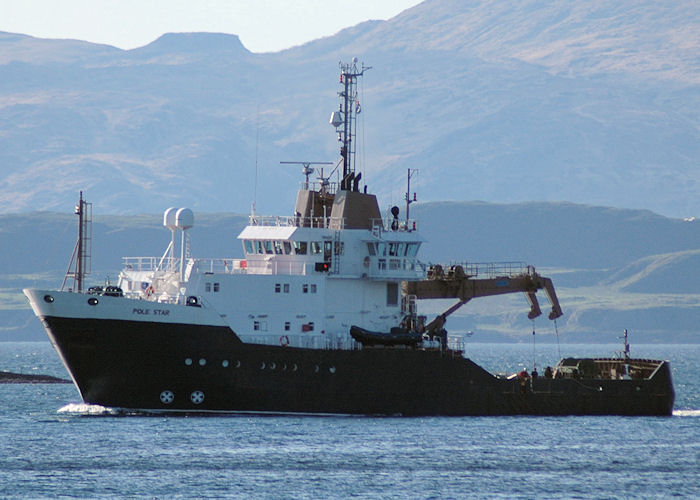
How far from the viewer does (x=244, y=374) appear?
50781 millimetres

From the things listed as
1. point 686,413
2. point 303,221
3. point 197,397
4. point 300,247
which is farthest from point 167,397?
point 686,413

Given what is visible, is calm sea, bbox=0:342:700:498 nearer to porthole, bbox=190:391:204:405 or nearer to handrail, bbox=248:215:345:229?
porthole, bbox=190:391:204:405

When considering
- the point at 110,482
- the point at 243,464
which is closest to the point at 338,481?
the point at 243,464

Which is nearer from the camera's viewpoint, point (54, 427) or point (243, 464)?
point (243, 464)

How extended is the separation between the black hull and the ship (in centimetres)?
5

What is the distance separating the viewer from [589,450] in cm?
4756

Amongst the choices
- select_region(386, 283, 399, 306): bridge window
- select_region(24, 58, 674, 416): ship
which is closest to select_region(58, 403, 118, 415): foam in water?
select_region(24, 58, 674, 416): ship

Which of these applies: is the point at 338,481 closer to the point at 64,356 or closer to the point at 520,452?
the point at 520,452

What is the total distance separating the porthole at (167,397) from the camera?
50656 mm

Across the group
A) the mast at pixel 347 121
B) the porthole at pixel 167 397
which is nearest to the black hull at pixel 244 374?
the porthole at pixel 167 397

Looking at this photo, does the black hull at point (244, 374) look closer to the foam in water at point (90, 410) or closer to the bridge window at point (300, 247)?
the foam in water at point (90, 410)

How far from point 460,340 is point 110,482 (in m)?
19.8

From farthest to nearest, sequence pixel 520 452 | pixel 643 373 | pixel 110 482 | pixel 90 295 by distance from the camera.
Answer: pixel 643 373 < pixel 90 295 < pixel 520 452 < pixel 110 482

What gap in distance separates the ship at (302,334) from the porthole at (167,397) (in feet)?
0.36
